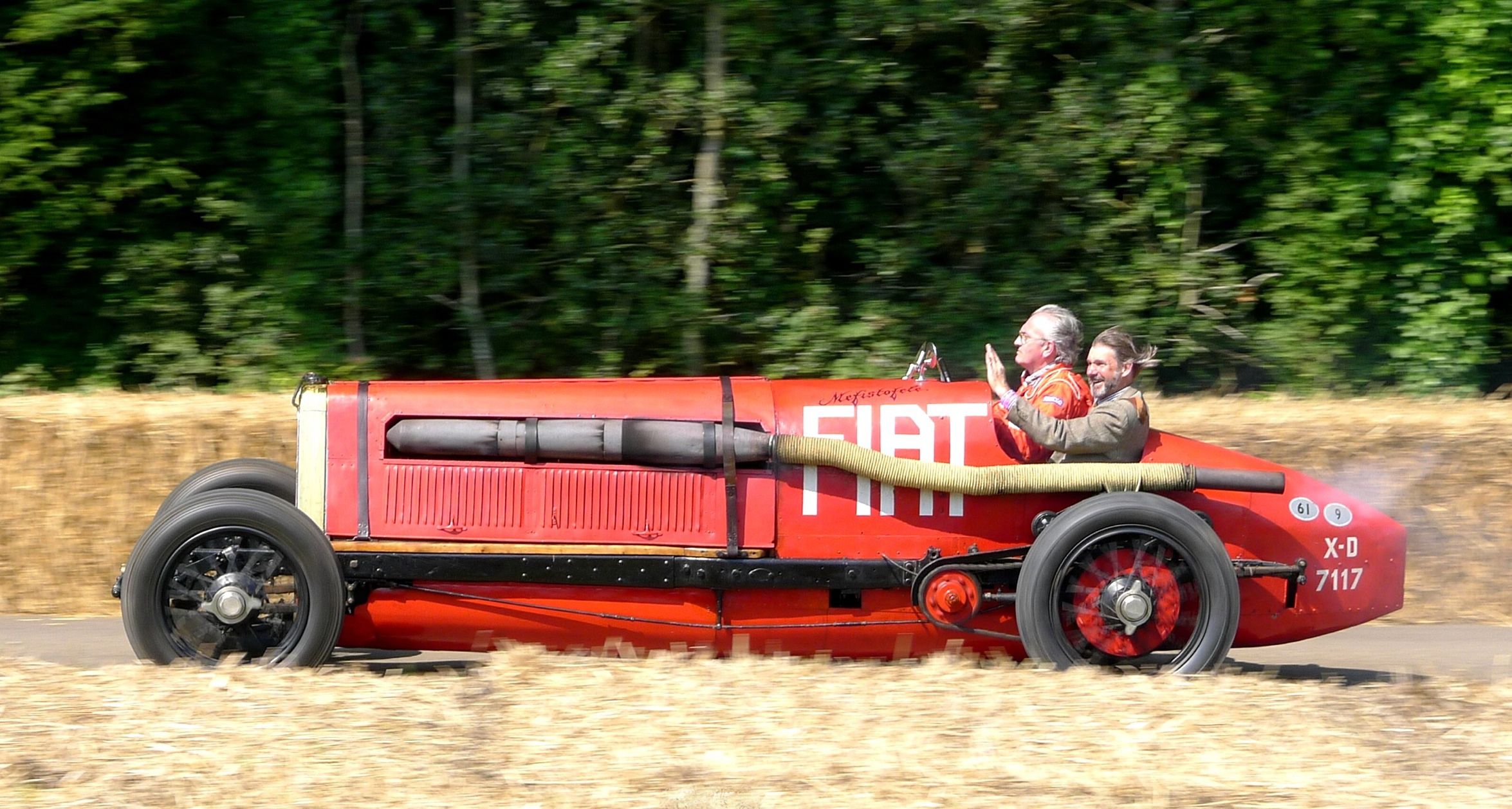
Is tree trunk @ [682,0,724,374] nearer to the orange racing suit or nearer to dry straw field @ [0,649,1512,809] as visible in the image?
the orange racing suit

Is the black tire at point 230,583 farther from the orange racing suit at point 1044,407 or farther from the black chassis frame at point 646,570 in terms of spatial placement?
the orange racing suit at point 1044,407

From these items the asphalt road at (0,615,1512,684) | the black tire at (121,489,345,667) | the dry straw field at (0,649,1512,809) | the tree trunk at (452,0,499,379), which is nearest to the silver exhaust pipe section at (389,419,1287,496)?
the black tire at (121,489,345,667)

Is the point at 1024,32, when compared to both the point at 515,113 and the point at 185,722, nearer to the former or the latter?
the point at 515,113

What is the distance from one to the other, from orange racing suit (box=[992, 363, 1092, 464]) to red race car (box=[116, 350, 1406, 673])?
0.27 ft

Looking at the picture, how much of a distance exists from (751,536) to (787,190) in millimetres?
5073

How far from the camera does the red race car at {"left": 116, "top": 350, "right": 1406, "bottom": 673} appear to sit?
5699 millimetres

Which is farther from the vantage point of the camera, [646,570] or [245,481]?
[245,481]

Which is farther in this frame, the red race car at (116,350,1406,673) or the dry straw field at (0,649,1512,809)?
the red race car at (116,350,1406,673)

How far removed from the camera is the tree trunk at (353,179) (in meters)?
10.4

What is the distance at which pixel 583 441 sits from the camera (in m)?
5.87

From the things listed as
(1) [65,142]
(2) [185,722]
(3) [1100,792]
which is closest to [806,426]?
(3) [1100,792]

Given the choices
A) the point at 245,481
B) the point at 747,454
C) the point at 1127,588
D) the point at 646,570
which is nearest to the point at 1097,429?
the point at 1127,588

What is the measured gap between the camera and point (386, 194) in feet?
34.2

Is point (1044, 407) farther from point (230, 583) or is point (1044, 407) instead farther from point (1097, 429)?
point (230, 583)
